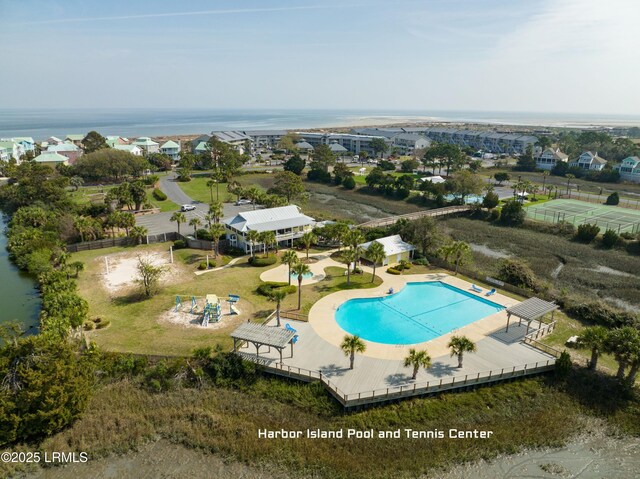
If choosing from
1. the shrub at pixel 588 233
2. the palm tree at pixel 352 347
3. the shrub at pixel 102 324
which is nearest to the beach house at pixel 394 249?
the palm tree at pixel 352 347

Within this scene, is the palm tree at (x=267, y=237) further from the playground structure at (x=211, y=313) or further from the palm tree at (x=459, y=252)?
the palm tree at (x=459, y=252)

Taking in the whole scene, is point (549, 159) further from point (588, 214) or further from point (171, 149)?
point (171, 149)

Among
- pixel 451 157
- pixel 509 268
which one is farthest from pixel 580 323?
pixel 451 157

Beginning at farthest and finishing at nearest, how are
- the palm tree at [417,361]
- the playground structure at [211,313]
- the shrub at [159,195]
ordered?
the shrub at [159,195], the playground structure at [211,313], the palm tree at [417,361]

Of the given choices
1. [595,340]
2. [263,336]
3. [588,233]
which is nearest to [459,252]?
[595,340]

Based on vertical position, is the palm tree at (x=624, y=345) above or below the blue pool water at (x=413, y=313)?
above

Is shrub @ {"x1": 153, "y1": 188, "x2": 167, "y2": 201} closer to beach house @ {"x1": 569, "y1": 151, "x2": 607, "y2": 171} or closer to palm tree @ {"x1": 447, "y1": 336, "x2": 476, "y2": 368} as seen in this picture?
palm tree @ {"x1": 447, "y1": 336, "x2": 476, "y2": 368}

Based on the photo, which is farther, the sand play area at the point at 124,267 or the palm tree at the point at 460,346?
the sand play area at the point at 124,267
